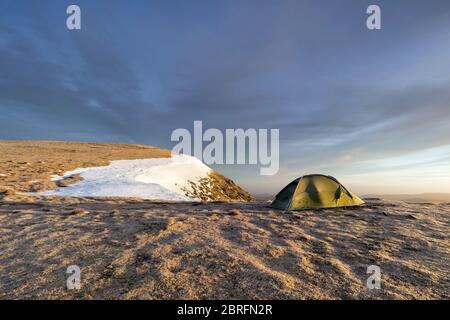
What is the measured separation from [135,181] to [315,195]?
1466cm

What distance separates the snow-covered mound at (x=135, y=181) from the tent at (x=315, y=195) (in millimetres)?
8839

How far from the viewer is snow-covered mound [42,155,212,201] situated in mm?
19281

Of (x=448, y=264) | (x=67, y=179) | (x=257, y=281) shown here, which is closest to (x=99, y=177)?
(x=67, y=179)

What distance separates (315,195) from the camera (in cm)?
1409

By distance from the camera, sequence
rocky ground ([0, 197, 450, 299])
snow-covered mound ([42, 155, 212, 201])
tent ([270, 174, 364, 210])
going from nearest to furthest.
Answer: rocky ground ([0, 197, 450, 299])
tent ([270, 174, 364, 210])
snow-covered mound ([42, 155, 212, 201])

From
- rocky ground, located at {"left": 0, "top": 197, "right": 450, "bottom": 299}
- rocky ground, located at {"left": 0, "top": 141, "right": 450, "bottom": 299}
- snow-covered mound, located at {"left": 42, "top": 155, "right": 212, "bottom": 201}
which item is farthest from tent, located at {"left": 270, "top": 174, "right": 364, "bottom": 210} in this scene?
snow-covered mound, located at {"left": 42, "top": 155, "right": 212, "bottom": 201}

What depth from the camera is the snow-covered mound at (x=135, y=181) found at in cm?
1928

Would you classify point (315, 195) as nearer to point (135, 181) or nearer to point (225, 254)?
point (225, 254)

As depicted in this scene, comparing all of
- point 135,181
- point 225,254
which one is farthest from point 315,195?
point 135,181

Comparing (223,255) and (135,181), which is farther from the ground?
(135,181)

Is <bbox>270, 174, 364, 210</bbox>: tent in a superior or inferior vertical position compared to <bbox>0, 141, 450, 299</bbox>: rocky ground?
superior

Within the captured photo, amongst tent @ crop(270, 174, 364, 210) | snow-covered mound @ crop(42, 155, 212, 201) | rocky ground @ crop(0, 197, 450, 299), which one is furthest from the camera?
snow-covered mound @ crop(42, 155, 212, 201)

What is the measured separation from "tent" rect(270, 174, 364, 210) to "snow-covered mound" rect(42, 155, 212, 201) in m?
8.84

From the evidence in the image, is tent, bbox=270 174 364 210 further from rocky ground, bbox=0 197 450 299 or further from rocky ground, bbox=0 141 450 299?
rocky ground, bbox=0 197 450 299
